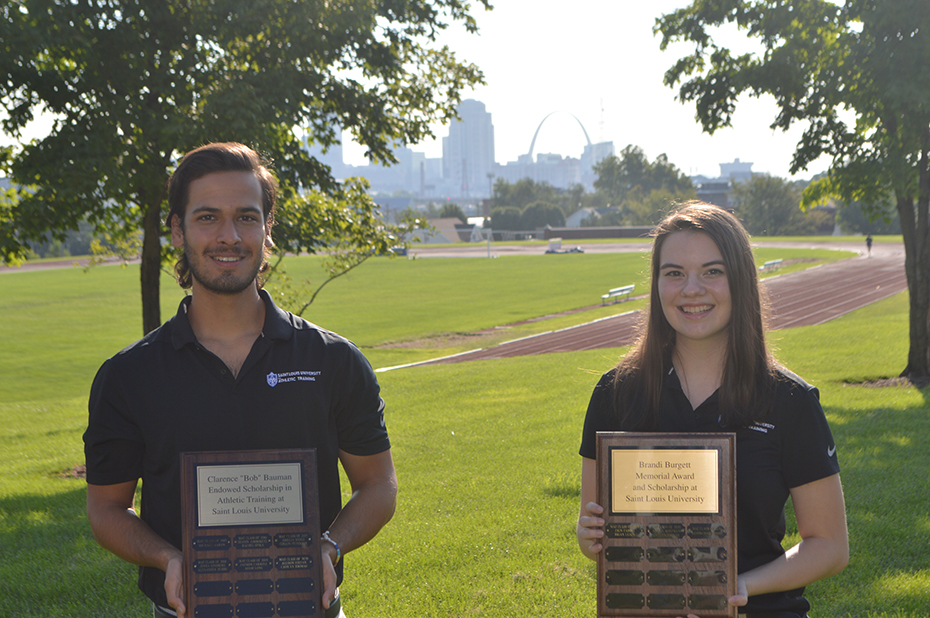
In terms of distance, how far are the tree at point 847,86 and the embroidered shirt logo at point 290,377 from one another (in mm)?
10235

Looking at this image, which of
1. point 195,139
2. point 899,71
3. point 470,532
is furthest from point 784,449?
point 899,71

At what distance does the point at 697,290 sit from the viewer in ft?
8.60

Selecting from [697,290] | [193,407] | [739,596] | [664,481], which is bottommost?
[739,596]

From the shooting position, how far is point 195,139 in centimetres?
760

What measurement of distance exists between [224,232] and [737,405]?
5.79ft

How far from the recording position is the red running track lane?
79.4 feet

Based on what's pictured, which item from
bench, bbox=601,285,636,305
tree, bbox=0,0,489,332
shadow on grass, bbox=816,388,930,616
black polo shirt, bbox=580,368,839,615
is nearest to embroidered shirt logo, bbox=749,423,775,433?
black polo shirt, bbox=580,368,839,615

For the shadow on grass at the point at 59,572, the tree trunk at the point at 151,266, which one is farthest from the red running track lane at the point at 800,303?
the shadow on grass at the point at 59,572

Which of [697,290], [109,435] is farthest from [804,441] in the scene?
[109,435]

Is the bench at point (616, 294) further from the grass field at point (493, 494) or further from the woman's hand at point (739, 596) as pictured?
the woman's hand at point (739, 596)

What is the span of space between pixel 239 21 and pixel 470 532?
18.3 ft

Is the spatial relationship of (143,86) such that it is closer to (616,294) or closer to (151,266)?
Answer: (151,266)

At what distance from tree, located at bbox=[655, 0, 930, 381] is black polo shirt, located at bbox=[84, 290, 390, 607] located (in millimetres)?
10223

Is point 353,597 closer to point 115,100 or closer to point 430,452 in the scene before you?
point 430,452
